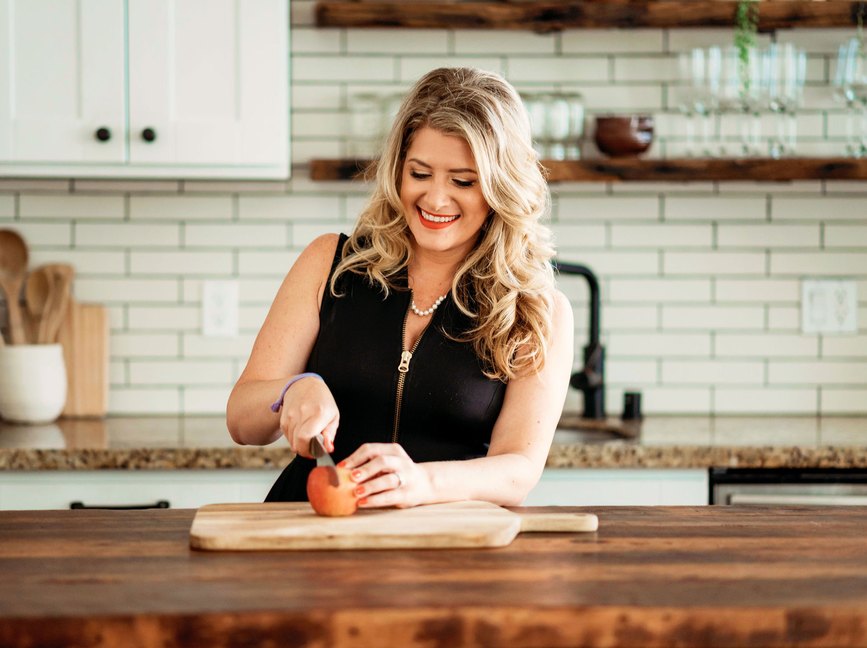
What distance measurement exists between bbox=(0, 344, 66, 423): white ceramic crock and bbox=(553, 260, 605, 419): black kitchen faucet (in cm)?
157

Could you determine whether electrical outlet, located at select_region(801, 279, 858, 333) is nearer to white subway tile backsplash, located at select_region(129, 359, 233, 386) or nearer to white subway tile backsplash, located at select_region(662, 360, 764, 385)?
white subway tile backsplash, located at select_region(662, 360, 764, 385)

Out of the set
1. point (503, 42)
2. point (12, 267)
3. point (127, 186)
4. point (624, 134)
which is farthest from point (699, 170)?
point (12, 267)

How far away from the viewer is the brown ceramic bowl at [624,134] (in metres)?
3.25

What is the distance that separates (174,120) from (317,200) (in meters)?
0.57

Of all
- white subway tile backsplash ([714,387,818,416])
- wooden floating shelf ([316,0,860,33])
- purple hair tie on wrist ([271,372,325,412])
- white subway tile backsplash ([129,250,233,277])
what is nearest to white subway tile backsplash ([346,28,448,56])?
wooden floating shelf ([316,0,860,33])

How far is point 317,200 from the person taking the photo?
3.46 m

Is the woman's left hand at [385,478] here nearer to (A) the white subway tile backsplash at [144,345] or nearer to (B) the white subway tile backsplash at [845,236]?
(A) the white subway tile backsplash at [144,345]

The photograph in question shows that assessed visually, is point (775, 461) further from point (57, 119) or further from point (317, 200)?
point (57, 119)

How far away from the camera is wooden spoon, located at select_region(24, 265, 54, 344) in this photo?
11.1 ft

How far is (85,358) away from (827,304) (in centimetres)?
239

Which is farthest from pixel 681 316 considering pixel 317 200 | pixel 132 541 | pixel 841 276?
pixel 132 541

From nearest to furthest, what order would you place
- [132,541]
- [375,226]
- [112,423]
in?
1. [132,541]
2. [375,226]
3. [112,423]

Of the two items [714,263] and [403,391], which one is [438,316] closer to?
[403,391]

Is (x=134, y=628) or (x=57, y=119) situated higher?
(x=57, y=119)
